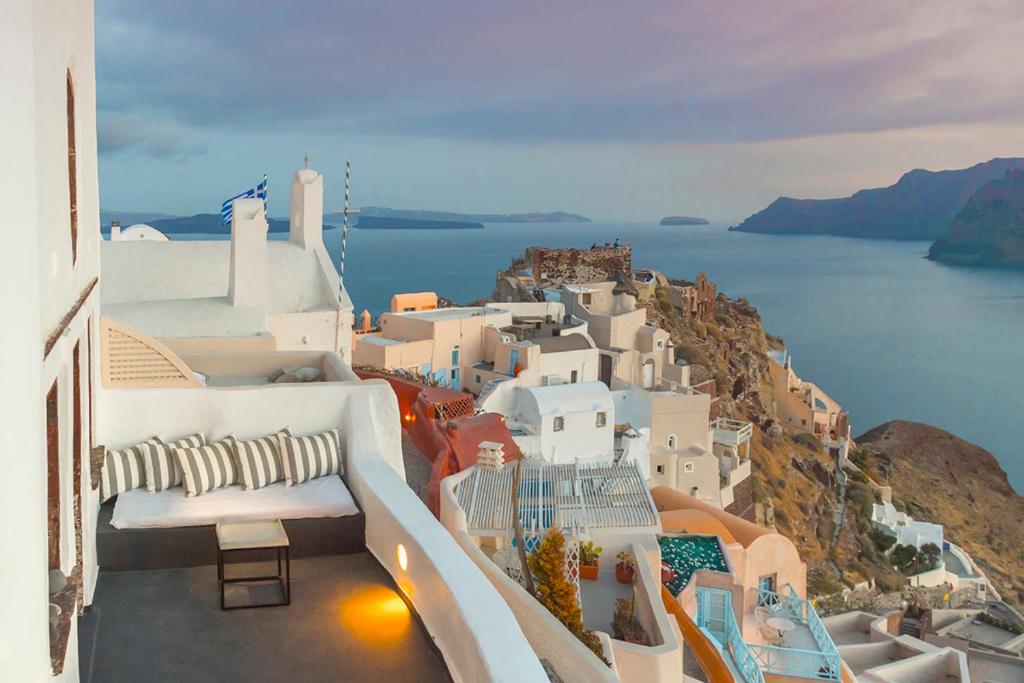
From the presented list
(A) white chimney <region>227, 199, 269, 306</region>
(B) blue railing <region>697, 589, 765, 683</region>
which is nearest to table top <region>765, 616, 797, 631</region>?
(B) blue railing <region>697, 589, 765, 683</region>

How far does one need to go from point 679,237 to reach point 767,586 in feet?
538

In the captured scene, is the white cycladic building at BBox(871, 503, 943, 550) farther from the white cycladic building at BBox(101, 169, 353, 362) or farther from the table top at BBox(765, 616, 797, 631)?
the white cycladic building at BBox(101, 169, 353, 362)

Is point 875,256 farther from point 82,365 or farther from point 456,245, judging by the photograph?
point 82,365

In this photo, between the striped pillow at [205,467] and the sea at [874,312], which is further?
the sea at [874,312]

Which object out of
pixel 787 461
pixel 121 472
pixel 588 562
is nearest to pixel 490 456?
pixel 588 562

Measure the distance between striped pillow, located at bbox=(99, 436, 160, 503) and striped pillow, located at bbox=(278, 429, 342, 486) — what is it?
71cm

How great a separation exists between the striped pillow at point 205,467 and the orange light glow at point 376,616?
3.68ft

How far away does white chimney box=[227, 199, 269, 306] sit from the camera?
464 inches

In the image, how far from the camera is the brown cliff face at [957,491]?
34250mm

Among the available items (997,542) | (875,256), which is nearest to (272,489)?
(997,542)

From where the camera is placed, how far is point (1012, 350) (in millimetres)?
71125

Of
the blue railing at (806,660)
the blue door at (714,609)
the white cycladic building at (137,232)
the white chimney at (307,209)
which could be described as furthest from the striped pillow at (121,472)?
the white cycladic building at (137,232)

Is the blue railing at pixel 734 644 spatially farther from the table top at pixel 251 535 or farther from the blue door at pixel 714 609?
the table top at pixel 251 535

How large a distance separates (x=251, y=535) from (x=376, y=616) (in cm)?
66
